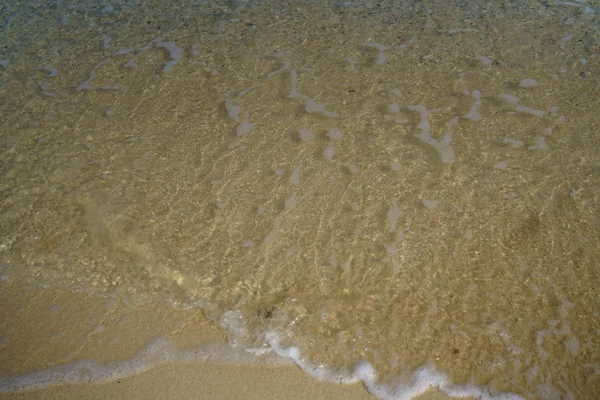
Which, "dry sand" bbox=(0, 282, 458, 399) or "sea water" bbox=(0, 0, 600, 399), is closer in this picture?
"dry sand" bbox=(0, 282, 458, 399)

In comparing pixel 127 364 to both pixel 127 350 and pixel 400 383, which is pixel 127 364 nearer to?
pixel 127 350

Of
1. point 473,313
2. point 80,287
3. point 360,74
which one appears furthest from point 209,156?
point 473,313

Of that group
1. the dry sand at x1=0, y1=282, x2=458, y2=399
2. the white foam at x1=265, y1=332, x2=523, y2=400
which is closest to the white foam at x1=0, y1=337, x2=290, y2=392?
the dry sand at x1=0, y1=282, x2=458, y2=399

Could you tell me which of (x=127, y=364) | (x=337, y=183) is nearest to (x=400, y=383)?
(x=127, y=364)

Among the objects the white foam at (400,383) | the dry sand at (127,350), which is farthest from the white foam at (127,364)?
the white foam at (400,383)

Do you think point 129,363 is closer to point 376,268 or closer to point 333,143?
point 376,268

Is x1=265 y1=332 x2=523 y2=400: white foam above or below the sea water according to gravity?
A: above

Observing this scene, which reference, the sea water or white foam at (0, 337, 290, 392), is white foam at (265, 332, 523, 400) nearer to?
the sea water
